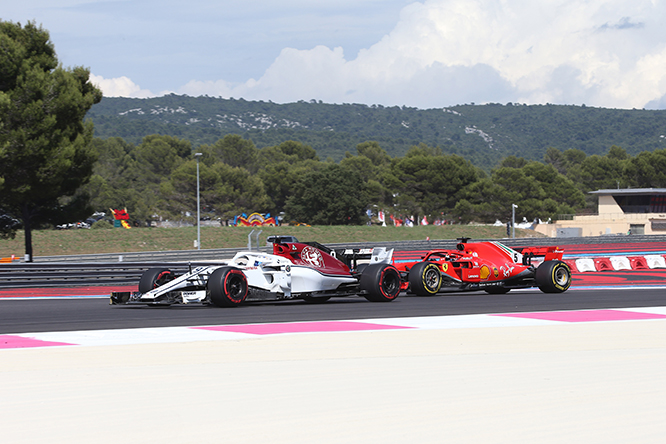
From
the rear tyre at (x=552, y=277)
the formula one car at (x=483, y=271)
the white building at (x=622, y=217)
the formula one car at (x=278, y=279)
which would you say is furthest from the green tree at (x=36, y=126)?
the white building at (x=622, y=217)

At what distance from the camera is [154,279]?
14.8 metres

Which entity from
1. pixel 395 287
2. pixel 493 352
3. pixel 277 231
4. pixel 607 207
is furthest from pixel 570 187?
pixel 493 352

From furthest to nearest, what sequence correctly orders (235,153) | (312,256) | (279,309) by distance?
1. (235,153)
2. (312,256)
3. (279,309)

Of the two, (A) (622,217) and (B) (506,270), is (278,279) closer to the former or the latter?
(B) (506,270)

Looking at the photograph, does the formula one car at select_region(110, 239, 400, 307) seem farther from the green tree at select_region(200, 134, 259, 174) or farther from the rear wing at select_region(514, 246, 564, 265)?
the green tree at select_region(200, 134, 259, 174)

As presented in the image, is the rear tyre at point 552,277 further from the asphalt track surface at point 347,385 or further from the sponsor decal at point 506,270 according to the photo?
the asphalt track surface at point 347,385

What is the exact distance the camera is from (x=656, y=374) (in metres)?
7.28

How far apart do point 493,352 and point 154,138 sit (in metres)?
142

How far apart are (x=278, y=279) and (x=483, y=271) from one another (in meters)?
5.56

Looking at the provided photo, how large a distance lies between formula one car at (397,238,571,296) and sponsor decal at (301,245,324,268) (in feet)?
8.58

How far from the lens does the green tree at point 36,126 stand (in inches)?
1165

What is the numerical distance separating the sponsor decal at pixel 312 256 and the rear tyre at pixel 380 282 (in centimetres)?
108

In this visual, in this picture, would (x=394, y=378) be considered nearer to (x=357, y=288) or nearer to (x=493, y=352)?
(x=493, y=352)

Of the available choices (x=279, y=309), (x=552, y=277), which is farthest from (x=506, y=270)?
(x=279, y=309)
